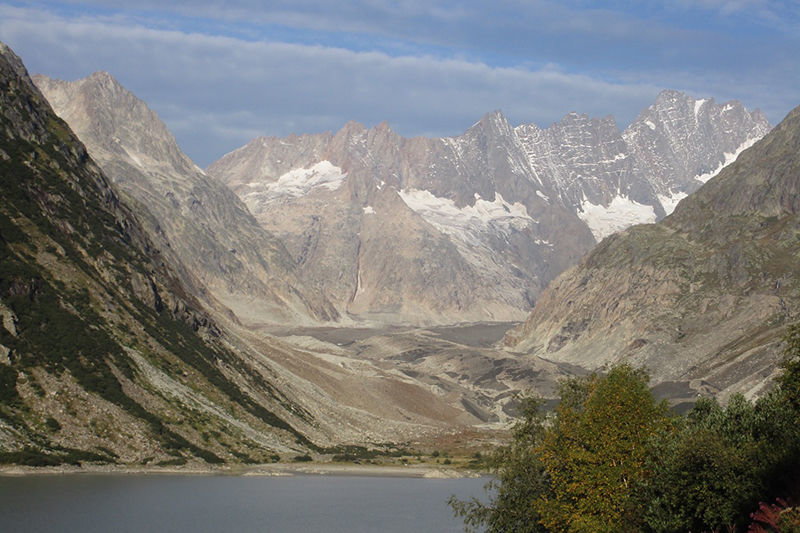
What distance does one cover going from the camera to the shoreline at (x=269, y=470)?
114431mm

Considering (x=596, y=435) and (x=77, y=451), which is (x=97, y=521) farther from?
(x=596, y=435)

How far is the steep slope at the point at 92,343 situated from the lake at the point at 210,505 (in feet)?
28.4

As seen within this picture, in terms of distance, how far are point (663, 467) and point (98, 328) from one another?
99.9 metres

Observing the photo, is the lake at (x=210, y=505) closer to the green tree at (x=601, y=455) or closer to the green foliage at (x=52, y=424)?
the green foliage at (x=52, y=424)

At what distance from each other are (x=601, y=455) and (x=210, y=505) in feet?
170

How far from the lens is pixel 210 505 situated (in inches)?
4370

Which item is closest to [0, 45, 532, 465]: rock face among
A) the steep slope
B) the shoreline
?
the steep slope

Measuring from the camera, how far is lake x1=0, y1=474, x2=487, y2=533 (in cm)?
9450

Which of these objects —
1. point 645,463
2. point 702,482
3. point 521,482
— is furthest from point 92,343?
point 702,482

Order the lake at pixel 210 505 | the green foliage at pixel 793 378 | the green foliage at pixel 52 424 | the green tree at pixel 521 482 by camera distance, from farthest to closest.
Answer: the green foliage at pixel 52 424
the lake at pixel 210 505
the green tree at pixel 521 482
the green foliage at pixel 793 378

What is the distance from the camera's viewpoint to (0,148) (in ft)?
537

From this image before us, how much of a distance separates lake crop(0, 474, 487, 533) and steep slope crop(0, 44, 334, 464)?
8643 millimetres

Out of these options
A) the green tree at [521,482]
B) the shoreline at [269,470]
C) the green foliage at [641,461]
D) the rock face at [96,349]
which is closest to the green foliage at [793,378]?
the green foliage at [641,461]

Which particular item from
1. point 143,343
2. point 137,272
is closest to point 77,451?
point 143,343
